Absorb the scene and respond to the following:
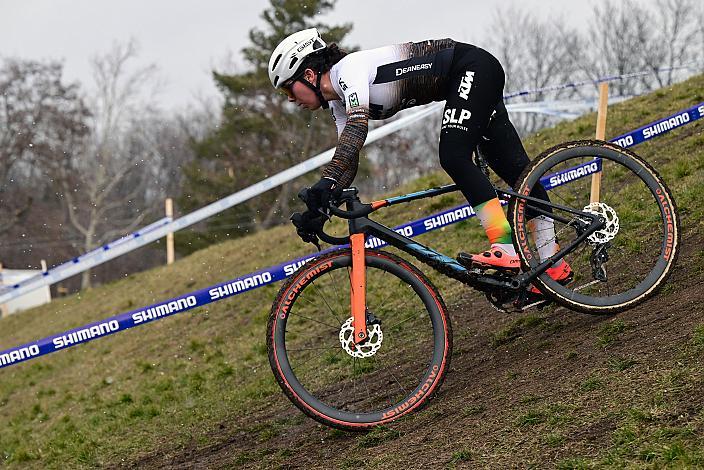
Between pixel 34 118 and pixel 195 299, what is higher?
pixel 34 118

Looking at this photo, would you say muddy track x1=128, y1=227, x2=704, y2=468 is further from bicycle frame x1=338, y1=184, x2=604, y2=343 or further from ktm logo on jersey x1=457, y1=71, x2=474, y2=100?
ktm logo on jersey x1=457, y1=71, x2=474, y2=100

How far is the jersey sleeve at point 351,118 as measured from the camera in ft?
16.5

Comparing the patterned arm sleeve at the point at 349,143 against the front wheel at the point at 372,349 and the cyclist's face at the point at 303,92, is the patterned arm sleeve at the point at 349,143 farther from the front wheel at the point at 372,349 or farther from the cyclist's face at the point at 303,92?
the front wheel at the point at 372,349

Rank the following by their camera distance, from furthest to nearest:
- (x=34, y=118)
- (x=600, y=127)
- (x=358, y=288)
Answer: (x=34, y=118) → (x=600, y=127) → (x=358, y=288)

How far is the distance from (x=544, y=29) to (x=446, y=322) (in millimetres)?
46427

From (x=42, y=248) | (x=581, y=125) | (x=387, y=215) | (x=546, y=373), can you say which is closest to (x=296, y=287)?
(x=546, y=373)

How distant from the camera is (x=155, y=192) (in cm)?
6588

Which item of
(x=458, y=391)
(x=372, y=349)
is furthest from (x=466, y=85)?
(x=458, y=391)

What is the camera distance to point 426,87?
5.30 meters

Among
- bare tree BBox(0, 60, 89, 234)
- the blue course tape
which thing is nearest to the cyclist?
the blue course tape

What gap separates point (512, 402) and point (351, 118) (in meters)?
1.94

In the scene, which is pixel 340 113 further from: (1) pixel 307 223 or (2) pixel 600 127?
(2) pixel 600 127

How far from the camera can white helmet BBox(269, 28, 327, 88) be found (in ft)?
17.0

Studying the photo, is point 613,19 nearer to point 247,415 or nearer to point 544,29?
point 544,29
